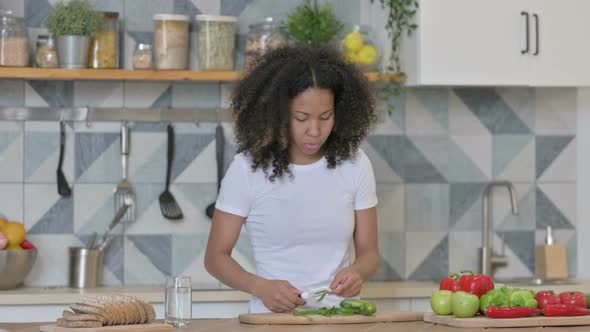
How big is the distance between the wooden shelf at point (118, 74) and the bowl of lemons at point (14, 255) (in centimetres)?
51

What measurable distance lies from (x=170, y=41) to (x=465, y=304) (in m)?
1.64

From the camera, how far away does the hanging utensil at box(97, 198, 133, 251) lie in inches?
141

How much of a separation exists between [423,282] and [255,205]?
1.43 metres

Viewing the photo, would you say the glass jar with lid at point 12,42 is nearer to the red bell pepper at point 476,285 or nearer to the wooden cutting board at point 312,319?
the wooden cutting board at point 312,319

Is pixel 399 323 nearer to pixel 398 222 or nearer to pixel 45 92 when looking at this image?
pixel 398 222

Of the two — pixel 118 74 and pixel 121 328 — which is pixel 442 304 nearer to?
pixel 121 328

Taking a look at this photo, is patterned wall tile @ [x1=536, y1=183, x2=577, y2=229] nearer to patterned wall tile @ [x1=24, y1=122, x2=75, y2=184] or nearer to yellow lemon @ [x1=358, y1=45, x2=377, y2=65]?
yellow lemon @ [x1=358, y1=45, x2=377, y2=65]

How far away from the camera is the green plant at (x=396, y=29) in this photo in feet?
11.6

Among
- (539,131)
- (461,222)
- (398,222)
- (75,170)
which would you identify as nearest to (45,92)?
(75,170)

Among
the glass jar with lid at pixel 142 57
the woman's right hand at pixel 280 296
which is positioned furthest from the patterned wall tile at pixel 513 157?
the woman's right hand at pixel 280 296

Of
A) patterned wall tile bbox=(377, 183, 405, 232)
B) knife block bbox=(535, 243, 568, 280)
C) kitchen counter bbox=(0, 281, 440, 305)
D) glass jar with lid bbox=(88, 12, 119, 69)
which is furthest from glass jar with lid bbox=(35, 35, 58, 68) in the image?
knife block bbox=(535, 243, 568, 280)

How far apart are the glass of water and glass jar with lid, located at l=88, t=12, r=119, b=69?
1439mm

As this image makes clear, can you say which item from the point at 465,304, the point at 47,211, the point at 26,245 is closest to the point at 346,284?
the point at 465,304

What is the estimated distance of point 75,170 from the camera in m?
3.63
